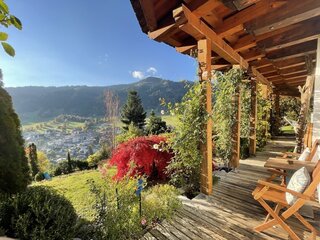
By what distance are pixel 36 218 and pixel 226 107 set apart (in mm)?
4389

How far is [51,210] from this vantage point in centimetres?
225

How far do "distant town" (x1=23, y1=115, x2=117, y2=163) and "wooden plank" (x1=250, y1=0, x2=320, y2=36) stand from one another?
9957mm

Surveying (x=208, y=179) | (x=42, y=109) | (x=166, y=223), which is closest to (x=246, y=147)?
(x=208, y=179)

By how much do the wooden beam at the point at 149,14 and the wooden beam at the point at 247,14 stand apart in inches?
43.5

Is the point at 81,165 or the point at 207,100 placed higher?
the point at 207,100

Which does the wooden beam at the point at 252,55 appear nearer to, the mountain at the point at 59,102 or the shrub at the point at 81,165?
the shrub at the point at 81,165

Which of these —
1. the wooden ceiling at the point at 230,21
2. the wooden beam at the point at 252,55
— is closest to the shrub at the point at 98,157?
the wooden beam at the point at 252,55

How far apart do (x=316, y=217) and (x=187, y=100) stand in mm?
2626

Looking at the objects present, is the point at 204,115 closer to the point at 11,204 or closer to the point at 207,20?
the point at 207,20

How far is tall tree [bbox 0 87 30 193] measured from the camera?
299 cm

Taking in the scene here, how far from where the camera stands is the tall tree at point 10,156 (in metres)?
2.99

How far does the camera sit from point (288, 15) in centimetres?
274

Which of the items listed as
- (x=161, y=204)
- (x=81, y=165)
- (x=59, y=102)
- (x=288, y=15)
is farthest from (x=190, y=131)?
(x=59, y=102)

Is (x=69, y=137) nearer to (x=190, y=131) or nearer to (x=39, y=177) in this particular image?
(x=39, y=177)
